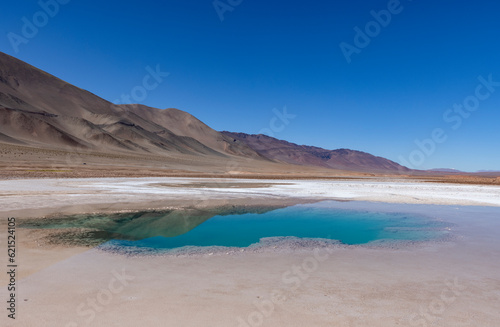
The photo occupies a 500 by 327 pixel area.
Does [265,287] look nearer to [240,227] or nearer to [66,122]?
[240,227]

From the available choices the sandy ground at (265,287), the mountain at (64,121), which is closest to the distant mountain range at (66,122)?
the mountain at (64,121)

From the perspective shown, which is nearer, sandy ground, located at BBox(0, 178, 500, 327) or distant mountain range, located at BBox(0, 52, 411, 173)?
sandy ground, located at BBox(0, 178, 500, 327)

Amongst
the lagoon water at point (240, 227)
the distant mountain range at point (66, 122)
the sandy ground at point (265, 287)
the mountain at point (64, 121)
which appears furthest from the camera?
the mountain at point (64, 121)

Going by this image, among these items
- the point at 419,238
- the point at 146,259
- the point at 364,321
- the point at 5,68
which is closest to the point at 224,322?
the point at 364,321

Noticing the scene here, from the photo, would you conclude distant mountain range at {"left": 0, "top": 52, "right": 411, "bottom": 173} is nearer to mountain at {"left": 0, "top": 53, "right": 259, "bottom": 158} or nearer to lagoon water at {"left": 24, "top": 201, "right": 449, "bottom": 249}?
mountain at {"left": 0, "top": 53, "right": 259, "bottom": 158}

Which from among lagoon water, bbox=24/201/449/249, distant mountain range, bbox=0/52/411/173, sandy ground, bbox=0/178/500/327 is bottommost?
sandy ground, bbox=0/178/500/327

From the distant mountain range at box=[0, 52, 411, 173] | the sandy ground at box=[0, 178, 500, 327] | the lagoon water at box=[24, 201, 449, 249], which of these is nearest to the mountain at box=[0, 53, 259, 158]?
the distant mountain range at box=[0, 52, 411, 173]

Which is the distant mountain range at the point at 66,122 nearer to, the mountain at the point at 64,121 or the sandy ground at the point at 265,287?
the mountain at the point at 64,121

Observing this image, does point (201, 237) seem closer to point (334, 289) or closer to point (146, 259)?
point (146, 259)
